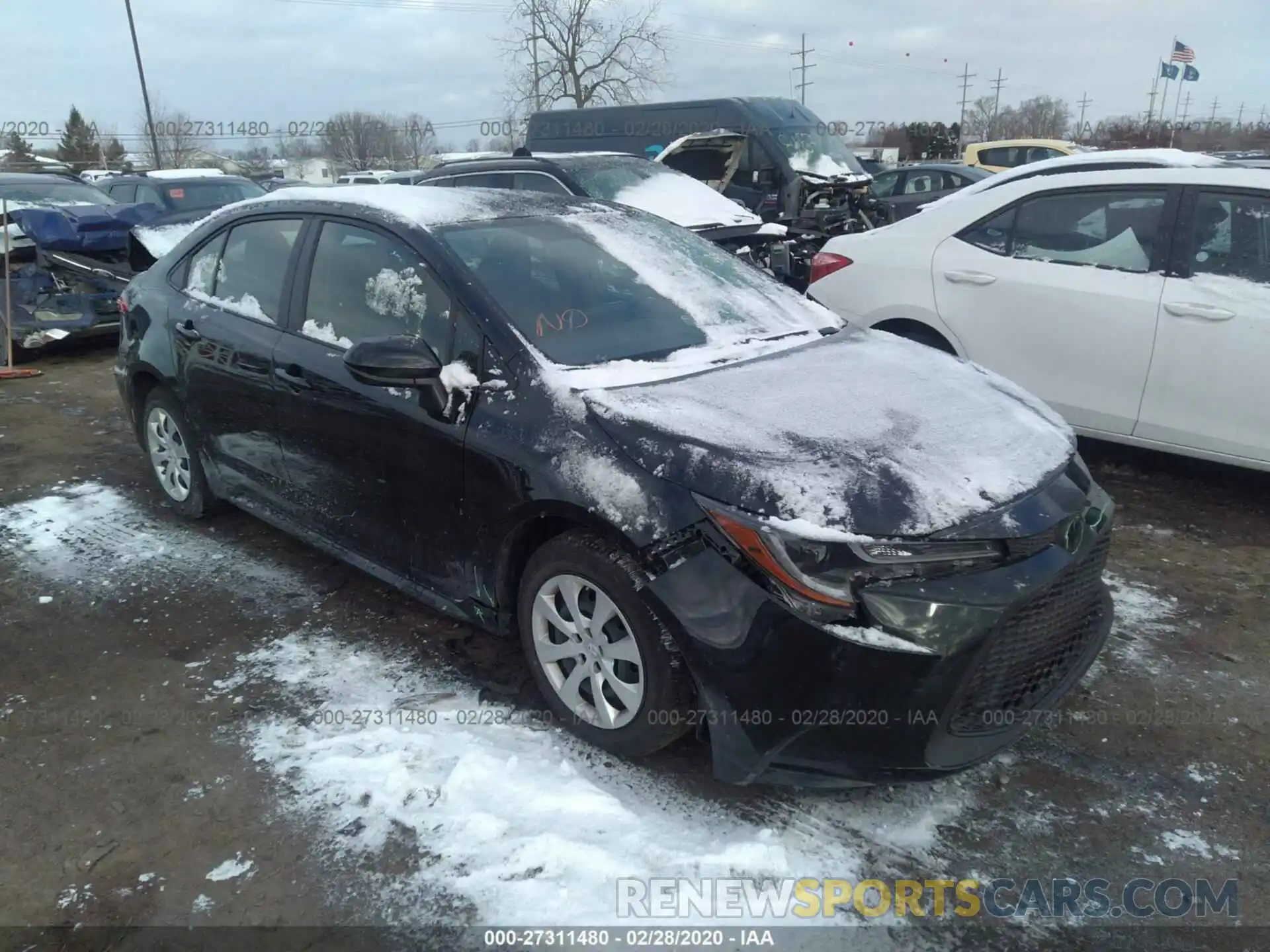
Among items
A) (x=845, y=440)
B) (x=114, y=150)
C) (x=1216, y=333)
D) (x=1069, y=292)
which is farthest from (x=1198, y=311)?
(x=114, y=150)

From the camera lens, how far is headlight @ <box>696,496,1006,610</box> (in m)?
2.29

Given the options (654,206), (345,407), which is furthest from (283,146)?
(345,407)

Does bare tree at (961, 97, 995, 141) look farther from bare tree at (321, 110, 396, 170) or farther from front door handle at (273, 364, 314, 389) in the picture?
front door handle at (273, 364, 314, 389)

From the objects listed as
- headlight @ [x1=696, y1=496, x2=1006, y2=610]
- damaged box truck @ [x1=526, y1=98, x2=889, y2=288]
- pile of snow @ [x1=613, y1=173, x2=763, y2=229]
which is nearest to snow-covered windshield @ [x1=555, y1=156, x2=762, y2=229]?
pile of snow @ [x1=613, y1=173, x2=763, y2=229]

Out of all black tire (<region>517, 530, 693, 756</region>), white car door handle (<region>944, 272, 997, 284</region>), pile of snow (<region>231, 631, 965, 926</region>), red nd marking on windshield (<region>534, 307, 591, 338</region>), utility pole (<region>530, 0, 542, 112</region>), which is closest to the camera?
pile of snow (<region>231, 631, 965, 926</region>)

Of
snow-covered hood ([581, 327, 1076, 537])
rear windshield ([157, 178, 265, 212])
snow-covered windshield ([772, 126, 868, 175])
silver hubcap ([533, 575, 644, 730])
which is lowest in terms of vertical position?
silver hubcap ([533, 575, 644, 730])

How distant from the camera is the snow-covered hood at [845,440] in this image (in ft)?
7.79

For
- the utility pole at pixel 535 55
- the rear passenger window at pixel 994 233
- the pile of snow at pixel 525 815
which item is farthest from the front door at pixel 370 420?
the utility pole at pixel 535 55

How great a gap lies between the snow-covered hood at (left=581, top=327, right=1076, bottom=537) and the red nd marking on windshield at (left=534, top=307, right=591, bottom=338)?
40 cm

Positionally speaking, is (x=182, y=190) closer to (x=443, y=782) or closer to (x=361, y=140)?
(x=443, y=782)

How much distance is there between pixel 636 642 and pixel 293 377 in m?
1.88

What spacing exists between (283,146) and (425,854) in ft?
255

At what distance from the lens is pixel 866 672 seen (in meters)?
2.27

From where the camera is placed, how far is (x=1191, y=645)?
3.47 m
